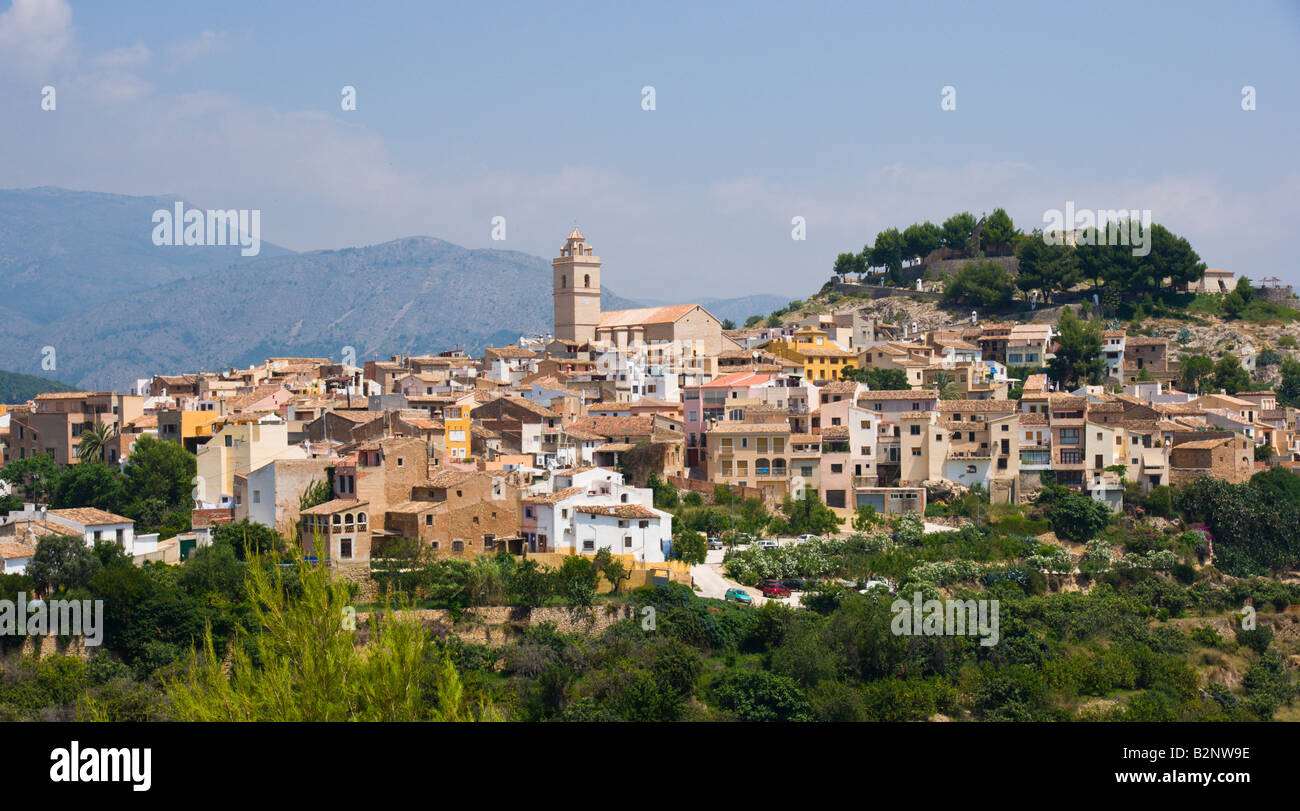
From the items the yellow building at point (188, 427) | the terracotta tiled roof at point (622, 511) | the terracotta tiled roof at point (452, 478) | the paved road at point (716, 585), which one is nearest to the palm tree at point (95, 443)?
the yellow building at point (188, 427)

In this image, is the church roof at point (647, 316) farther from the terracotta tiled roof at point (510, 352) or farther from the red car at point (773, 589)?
the red car at point (773, 589)

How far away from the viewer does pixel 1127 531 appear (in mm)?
25469

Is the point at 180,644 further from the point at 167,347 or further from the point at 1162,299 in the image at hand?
the point at 167,347

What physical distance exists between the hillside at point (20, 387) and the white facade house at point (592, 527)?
61.0m

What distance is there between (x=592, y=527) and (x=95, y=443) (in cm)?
1407

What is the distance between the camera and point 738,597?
2056 centimetres

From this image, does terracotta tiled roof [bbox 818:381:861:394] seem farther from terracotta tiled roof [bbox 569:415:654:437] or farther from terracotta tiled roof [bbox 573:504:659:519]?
terracotta tiled roof [bbox 573:504:659:519]

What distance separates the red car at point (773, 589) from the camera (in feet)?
69.4

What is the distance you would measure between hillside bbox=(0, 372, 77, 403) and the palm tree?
48225 mm

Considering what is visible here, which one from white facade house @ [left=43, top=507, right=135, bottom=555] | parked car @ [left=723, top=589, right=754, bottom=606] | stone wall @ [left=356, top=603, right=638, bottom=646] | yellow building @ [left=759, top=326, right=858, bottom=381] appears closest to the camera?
stone wall @ [left=356, top=603, right=638, bottom=646]

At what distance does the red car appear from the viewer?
21141 millimetres

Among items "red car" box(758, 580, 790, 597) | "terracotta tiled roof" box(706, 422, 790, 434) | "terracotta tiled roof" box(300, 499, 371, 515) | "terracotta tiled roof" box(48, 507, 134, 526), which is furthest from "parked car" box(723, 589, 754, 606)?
"terracotta tiled roof" box(48, 507, 134, 526)

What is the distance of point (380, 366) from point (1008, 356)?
19007 millimetres

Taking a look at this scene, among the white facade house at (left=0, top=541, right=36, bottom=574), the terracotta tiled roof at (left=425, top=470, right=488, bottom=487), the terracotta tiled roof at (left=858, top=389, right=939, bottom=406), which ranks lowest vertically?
the white facade house at (left=0, top=541, right=36, bottom=574)
